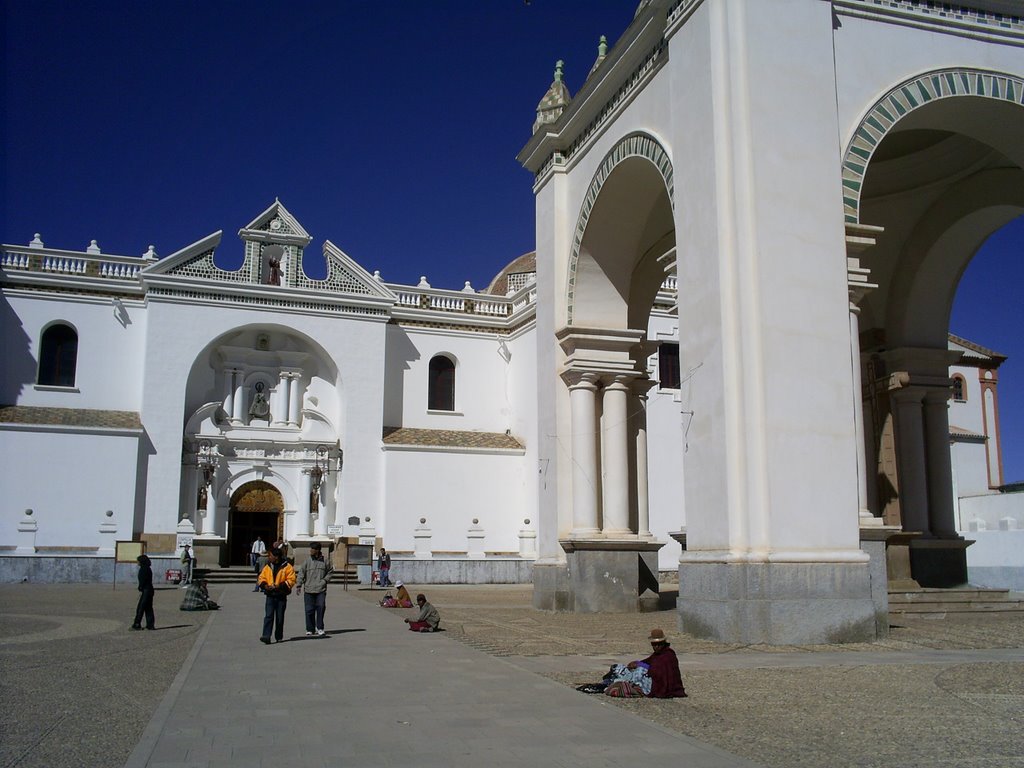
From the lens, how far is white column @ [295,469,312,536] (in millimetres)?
30453

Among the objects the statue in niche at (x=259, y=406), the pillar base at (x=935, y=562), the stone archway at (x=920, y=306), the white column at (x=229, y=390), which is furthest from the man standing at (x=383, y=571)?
the pillar base at (x=935, y=562)

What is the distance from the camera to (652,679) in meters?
7.32

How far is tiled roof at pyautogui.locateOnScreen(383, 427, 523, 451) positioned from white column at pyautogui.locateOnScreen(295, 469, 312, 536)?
2713 mm

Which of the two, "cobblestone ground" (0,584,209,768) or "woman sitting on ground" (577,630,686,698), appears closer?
"cobblestone ground" (0,584,209,768)

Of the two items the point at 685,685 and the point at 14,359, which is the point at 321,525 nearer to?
the point at 14,359

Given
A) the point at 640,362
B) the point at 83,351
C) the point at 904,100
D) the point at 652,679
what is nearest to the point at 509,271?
the point at 83,351

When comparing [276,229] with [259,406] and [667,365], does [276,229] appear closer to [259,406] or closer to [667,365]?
[259,406]

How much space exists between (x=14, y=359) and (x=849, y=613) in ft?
85.3

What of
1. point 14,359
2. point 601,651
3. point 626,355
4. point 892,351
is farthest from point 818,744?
point 14,359

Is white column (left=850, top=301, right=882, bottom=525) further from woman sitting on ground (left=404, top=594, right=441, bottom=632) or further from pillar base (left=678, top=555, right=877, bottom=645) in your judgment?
woman sitting on ground (left=404, top=594, right=441, bottom=632)

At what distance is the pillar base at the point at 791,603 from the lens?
10.3 meters

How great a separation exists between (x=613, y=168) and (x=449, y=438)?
18.5 metres

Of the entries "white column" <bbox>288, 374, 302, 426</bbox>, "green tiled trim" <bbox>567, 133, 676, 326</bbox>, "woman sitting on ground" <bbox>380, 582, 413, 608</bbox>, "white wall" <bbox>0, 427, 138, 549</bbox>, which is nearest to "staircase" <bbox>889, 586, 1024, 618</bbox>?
"green tiled trim" <bbox>567, 133, 676, 326</bbox>

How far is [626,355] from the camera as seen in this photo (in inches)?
643
